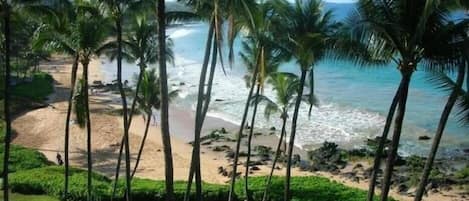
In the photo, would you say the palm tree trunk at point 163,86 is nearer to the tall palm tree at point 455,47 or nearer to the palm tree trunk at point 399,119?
the palm tree trunk at point 399,119

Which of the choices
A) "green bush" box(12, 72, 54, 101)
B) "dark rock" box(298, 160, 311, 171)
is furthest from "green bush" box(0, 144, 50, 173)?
"green bush" box(12, 72, 54, 101)

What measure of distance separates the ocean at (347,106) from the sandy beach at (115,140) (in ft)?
16.4

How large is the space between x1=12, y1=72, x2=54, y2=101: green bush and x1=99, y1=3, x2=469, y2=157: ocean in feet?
40.7

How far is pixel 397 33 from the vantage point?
45.1ft

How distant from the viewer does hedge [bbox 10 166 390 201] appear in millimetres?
26906

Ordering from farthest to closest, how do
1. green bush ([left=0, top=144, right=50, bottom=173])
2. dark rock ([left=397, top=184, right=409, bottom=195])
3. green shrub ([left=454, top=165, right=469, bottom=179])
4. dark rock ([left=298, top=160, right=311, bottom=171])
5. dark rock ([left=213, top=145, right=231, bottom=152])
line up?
dark rock ([left=213, top=145, right=231, bottom=152]) < dark rock ([left=298, top=160, right=311, bottom=171]) < green shrub ([left=454, top=165, right=469, bottom=179]) < dark rock ([left=397, top=184, right=409, bottom=195]) < green bush ([left=0, top=144, right=50, bottom=173])

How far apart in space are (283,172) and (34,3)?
77.0 feet

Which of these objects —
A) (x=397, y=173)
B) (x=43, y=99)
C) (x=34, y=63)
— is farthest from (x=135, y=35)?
(x=34, y=63)

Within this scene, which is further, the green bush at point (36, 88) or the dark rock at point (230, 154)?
the green bush at point (36, 88)

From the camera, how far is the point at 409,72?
13.8 metres

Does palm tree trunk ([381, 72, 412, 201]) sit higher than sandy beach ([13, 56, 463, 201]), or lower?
higher

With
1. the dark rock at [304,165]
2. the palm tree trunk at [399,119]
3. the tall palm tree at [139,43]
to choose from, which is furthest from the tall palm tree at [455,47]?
the dark rock at [304,165]

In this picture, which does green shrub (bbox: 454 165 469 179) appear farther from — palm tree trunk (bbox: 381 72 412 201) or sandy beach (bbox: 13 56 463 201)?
palm tree trunk (bbox: 381 72 412 201)

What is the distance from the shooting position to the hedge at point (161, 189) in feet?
88.3
